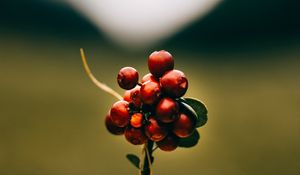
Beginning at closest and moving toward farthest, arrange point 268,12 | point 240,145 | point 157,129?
point 157,129 → point 240,145 → point 268,12

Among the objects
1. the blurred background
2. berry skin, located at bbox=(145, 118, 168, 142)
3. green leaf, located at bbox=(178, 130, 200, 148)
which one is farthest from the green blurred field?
berry skin, located at bbox=(145, 118, 168, 142)

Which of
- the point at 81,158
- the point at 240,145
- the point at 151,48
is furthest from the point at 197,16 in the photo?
the point at 81,158

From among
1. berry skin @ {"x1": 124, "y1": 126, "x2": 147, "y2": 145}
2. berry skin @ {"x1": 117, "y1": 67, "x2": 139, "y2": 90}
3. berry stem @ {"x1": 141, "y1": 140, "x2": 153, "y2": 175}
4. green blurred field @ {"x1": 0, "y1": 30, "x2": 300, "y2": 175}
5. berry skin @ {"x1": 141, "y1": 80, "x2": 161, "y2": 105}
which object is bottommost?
berry stem @ {"x1": 141, "y1": 140, "x2": 153, "y2": 175}

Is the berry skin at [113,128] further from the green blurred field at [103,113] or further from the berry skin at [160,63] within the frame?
the green blurred field at [103,113]

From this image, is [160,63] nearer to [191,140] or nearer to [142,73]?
Answer: [191,140]

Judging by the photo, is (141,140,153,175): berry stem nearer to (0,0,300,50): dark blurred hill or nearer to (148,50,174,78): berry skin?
(148,50,174,78): berry skin

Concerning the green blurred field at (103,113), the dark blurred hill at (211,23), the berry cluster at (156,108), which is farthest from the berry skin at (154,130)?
the dark blurred hill at (211,23)

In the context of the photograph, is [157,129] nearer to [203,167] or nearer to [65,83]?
[203,167]

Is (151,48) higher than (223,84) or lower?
higher
